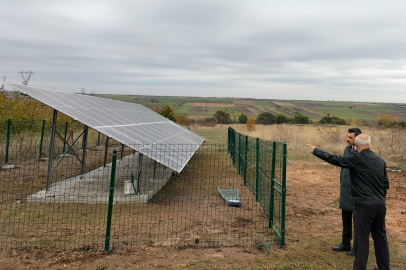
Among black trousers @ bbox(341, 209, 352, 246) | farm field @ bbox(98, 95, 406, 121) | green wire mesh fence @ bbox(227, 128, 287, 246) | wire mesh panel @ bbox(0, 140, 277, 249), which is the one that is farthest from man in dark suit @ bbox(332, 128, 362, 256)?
farm field @ bbox(98, 95, 406, 121)

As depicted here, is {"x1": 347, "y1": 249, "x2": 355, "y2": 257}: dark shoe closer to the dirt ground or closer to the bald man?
the dirt ground

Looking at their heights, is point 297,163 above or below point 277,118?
below

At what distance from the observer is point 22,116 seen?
59.7 ft

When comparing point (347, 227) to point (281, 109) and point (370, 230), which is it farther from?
point (281, 109)

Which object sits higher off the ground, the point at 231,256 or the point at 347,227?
the point at 347,227

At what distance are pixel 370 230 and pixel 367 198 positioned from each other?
505mm

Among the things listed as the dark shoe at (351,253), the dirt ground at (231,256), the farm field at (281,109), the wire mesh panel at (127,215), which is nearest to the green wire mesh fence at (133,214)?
the wire mesh panel at (127,215)

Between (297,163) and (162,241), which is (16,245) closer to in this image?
(162,241)

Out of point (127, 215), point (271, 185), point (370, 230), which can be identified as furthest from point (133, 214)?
point (370, 230)

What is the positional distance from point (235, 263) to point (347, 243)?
2.10 m

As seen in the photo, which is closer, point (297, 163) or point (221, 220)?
point (221, 220)

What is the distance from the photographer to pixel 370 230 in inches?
166

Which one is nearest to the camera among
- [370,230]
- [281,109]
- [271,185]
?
[370,230]

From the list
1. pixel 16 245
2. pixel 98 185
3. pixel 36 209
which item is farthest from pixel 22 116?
pixel 16 245
